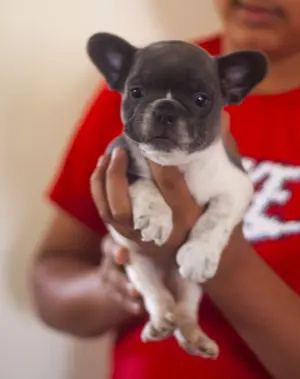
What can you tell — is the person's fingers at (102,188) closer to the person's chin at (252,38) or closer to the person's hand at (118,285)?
the person's hand at (118,285)

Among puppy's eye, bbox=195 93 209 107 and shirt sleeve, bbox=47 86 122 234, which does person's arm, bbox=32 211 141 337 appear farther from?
puppy's eye, bbox=195 93 209 107

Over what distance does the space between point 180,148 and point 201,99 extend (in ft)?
0.15

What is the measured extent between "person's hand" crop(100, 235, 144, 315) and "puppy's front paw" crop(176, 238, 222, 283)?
13 centimetres

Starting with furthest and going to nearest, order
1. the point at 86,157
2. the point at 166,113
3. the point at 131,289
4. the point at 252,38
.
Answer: the point at 86,157
the point at 252,38
the point at 131,289
the point at 166,113

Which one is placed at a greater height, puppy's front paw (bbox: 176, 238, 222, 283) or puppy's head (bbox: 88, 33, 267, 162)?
puppy's head (bbox: 88, 33, 267, 162)

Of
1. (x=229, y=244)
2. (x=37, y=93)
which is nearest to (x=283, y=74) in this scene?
(x=229, y=244)

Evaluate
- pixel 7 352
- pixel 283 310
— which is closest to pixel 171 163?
pixel 283 310

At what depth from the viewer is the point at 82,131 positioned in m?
0.99

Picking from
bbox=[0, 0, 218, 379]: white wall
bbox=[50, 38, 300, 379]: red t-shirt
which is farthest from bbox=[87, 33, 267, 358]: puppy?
bbox=[0, 0, 218, 379]: white wall

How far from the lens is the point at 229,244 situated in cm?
72

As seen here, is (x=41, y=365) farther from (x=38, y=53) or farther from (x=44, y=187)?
(x=38, y=53)

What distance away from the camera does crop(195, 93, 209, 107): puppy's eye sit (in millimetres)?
592

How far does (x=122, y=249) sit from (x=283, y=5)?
1.23 ft

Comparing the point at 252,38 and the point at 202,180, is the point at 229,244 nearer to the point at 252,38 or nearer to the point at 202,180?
the point at 202,180
